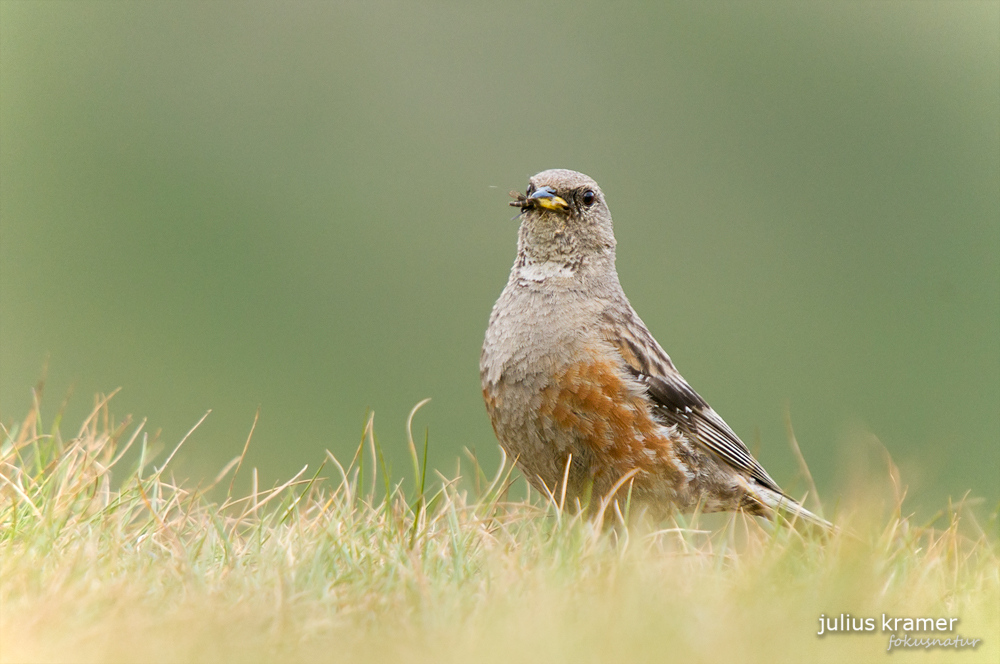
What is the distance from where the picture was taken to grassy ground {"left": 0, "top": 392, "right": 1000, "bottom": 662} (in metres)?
3.58

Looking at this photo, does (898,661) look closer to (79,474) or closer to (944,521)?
(944,521)

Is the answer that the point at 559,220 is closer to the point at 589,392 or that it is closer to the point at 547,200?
the point at 547,200

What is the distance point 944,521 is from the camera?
17.5 ft

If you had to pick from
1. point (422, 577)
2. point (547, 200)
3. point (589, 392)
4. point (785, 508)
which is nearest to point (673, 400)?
point (589, 392)

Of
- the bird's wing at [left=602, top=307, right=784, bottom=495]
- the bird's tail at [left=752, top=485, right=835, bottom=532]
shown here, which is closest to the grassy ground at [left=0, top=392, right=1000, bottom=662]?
the bird's tail at [left=752, top=485, right=835, bottom=532]

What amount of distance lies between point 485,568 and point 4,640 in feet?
5.58

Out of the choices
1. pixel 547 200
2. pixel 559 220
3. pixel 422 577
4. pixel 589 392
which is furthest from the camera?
pixel 559 220

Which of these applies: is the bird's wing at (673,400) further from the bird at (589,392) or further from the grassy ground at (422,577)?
the grassy ground at (422,577)

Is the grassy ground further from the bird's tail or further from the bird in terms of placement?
the bird

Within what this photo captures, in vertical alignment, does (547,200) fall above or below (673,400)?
above

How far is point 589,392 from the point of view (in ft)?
18.2

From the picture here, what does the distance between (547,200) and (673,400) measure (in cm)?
133

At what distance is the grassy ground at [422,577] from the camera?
11.8 ft

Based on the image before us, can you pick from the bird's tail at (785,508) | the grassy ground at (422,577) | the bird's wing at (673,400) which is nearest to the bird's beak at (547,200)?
the bird's wing at (673,400)
